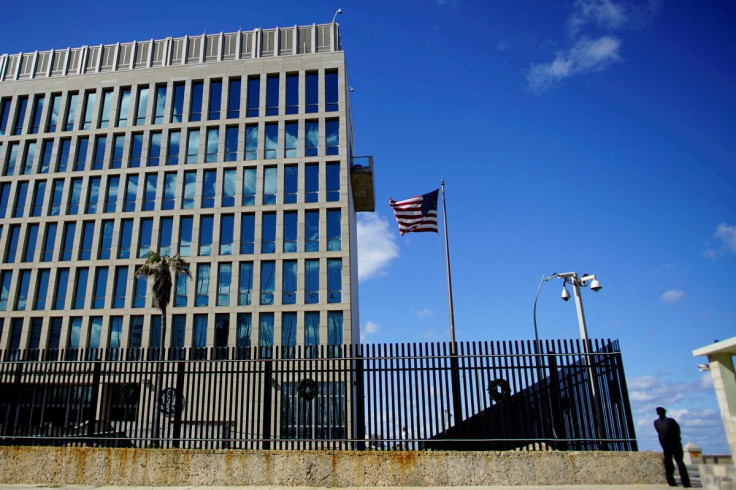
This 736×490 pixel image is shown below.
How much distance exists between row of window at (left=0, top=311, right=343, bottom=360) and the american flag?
13132 mm

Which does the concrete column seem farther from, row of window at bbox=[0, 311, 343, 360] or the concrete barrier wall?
row of window at bbox=[0, 311, 343, 360]

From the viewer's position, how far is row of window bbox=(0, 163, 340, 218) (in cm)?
3669

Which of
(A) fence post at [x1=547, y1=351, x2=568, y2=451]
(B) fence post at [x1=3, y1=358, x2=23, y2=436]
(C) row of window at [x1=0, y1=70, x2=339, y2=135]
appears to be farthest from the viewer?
(C) row of window at [x1=0, y1=70, x2=339, y2=135]

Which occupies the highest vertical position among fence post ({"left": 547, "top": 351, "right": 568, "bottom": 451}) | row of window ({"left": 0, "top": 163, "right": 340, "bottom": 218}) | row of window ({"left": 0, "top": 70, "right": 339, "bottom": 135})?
row of window ({"left": 0, "top": 70, "right": 339, "bottom": 135})

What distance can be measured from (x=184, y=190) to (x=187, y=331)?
32.3 ft

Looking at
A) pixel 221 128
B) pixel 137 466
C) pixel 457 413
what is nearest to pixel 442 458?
pixel 457 413

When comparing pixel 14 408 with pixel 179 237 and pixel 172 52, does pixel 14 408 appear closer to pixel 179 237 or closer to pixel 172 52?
pixel 179 237

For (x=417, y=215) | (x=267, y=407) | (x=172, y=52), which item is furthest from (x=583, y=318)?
(x=172, y=52)

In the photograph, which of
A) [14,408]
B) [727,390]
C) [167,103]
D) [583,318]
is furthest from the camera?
[167,103]

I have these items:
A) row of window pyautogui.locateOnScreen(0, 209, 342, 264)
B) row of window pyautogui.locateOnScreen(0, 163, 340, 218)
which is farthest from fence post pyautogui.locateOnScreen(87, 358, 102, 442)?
row of window pyautogui.locateOnScreen(0, 163, 340, 218)

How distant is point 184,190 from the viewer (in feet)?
123

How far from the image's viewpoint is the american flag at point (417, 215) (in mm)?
21422

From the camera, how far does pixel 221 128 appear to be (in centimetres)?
3847

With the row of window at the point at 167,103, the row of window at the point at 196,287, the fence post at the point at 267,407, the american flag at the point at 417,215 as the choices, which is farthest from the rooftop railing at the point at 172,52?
the fence post at the point at 267,407
